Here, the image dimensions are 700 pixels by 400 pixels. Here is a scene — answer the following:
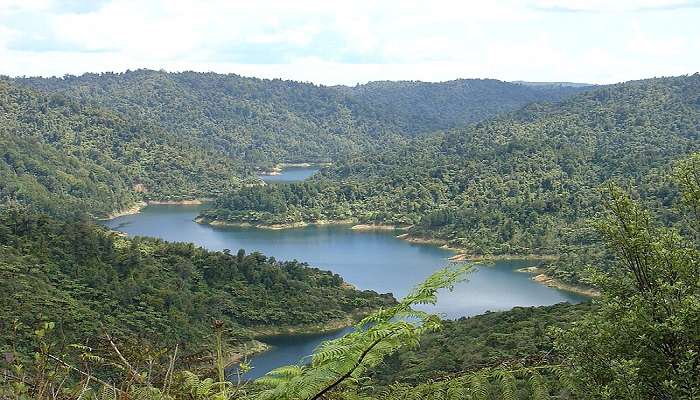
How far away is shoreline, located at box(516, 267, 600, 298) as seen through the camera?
47.2m

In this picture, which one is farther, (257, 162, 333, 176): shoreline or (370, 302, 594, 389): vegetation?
(257, 162, 333, 176): shoreline

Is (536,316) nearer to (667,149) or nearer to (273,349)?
(273,349)

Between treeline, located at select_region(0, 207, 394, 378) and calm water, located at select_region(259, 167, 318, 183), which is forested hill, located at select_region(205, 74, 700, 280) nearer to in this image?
calm water, located at select_region(259, 167, 318, 183)

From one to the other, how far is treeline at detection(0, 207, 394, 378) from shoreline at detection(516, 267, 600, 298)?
13.5 meters

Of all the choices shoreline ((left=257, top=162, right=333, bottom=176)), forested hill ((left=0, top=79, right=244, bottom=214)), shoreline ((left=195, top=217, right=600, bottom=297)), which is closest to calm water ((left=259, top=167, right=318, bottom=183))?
shoreline ((left=257, top=162, right=333, bottom=176))

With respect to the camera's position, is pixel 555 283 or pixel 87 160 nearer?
pixel 555 283

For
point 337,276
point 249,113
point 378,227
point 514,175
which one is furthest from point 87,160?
point 249,113

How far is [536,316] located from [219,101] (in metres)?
157

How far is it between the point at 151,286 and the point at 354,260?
942 inches

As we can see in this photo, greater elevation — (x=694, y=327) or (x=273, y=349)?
A: (x=694, y=327)

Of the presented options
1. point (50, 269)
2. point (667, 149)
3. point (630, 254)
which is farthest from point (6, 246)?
point (667, 149)

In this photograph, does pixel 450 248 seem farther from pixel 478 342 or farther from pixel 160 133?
pixel 160 133

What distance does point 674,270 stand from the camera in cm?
679

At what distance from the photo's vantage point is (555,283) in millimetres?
50250
